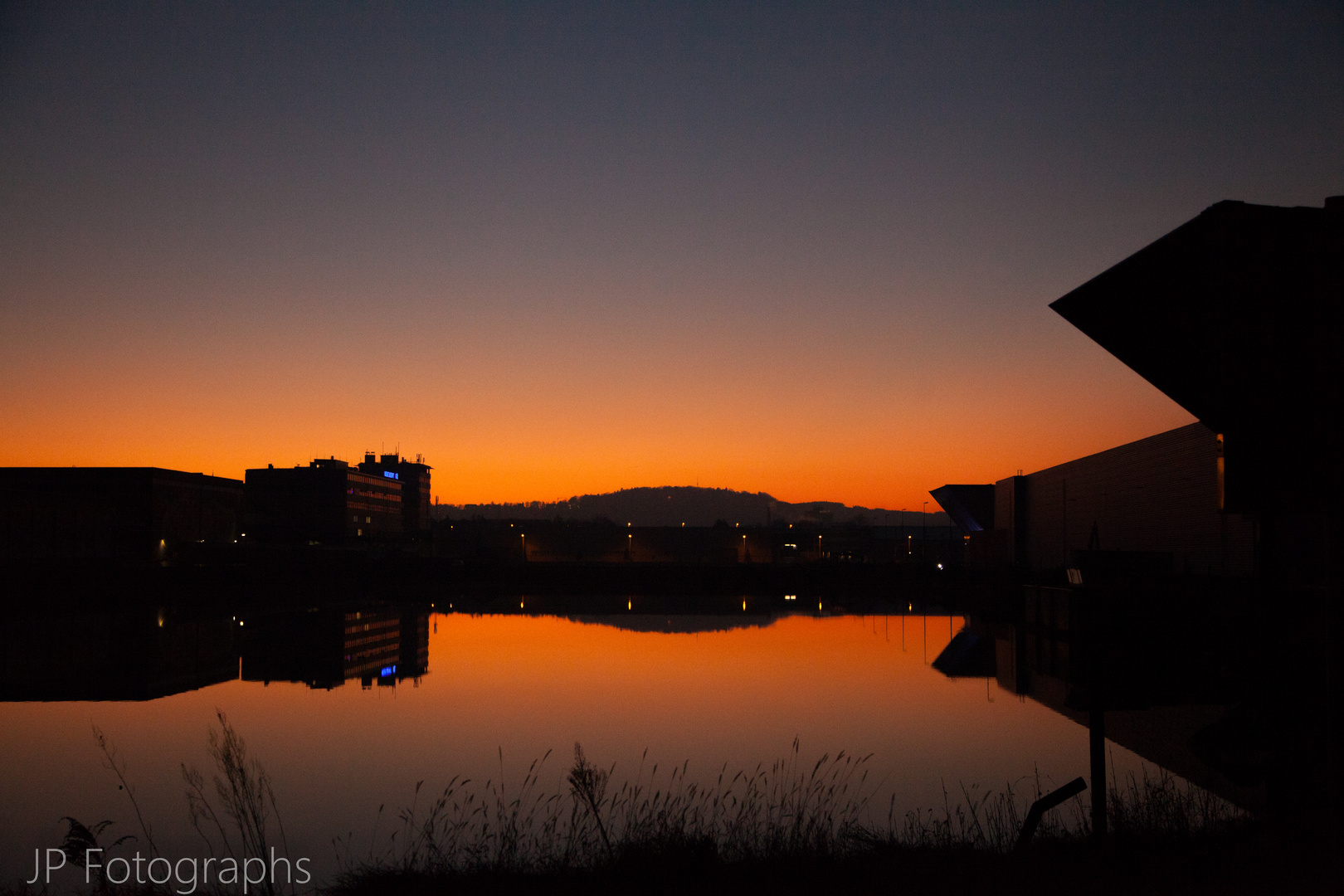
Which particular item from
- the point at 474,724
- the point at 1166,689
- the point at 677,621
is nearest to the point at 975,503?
the point at 677,621

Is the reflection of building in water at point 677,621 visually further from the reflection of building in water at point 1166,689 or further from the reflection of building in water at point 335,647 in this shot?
the reflection of building in water at point 1166,689

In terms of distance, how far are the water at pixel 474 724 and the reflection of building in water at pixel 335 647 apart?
17cm

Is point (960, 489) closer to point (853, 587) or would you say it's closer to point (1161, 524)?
point (853, 587)

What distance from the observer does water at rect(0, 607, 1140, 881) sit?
13.5 meters

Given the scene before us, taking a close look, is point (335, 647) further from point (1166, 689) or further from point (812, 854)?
point (1166, 689)

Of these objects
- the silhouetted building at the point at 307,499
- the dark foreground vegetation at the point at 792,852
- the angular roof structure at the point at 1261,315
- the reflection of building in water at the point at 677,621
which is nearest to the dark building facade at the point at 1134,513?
the reflection of building in water at the point at 677,621

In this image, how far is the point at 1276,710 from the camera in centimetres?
1284

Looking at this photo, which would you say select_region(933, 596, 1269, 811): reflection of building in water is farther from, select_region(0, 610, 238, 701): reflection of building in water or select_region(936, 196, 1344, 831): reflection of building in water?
select_region(0, 610, 238, 701): reflection of building in water

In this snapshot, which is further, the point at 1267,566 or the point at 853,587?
the point at 853,587

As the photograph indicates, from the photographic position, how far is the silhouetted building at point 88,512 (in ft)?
284

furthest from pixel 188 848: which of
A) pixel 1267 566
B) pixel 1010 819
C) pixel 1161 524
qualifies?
pixel 1161 524

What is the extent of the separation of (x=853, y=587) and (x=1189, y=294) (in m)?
59.9

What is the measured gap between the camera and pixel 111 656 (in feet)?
96.8

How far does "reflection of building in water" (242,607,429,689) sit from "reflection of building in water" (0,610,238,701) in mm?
933
